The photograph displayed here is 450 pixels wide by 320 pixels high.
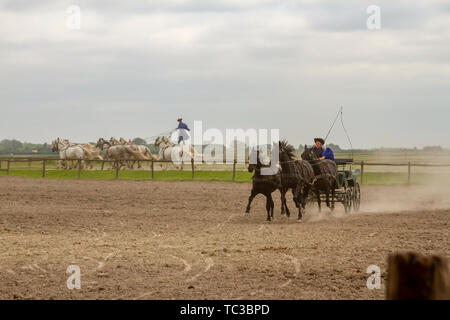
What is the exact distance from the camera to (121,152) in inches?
1657

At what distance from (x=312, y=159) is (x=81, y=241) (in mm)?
7510

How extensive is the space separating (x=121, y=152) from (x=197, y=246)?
3241cm

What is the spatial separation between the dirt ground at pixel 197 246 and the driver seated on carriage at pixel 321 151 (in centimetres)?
175

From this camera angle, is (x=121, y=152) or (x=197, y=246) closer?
(x=197, y=246)

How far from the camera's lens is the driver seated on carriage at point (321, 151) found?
→ 1666cm

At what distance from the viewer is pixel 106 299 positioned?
6637 millimetres

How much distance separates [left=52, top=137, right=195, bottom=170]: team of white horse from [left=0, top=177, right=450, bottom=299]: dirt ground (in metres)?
18.3

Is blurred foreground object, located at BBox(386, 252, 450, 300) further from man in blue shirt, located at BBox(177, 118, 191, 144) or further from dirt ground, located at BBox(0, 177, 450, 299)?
man in blue shirt, located at BBox(177, 118, 191, 144)

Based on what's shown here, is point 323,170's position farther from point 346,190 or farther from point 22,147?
point 22,147

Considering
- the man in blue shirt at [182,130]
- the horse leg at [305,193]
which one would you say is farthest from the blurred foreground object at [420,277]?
the man in blue shirt at [182,130]

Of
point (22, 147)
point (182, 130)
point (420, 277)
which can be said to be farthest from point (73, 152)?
point (22, 147)

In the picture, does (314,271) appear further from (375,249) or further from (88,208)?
(88,208)

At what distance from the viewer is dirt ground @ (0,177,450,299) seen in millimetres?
7215
